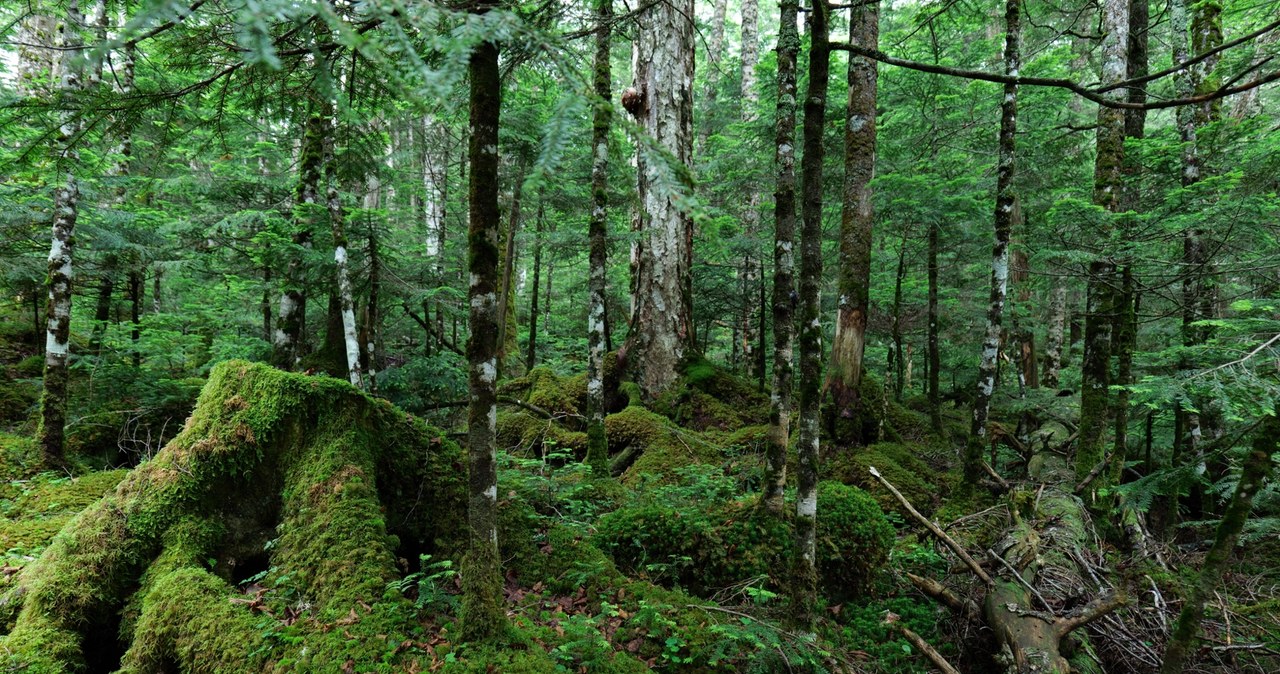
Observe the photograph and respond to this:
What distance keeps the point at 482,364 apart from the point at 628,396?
23.2ft

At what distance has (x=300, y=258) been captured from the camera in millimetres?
9125

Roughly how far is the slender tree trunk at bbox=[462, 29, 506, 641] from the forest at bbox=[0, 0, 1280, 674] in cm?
2

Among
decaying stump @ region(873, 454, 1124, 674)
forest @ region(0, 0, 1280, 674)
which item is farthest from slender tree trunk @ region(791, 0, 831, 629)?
decaying stump @ region(873, 454, 1124, 674)

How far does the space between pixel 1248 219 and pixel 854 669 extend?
21.9ft

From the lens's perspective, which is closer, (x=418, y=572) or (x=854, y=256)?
(x=418, y=572)

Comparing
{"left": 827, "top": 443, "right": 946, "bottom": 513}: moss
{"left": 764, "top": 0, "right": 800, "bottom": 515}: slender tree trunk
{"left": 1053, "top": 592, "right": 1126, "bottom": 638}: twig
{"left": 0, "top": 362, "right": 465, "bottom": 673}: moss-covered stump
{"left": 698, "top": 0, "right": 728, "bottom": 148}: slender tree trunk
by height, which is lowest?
{"left": 827, "top": 443, "right": 946, "bottom": 513}: moss

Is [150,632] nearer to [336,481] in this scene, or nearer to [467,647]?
[336,481]

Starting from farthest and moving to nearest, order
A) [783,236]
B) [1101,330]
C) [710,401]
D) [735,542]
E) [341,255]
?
1. [710,401]
2. [341,255]
3. [1101,330]
4. [735,542]
5. [783,236]

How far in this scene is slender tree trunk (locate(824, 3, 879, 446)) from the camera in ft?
27.2

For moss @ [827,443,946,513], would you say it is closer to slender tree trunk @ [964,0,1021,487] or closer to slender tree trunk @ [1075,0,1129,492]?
slender tree trunk @ [964,0,1021,487]

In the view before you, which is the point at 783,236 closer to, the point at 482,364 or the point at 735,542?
the point at 735,542

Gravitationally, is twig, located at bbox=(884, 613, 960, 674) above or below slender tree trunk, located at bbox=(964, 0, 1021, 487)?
below

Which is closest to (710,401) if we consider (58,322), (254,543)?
(254,543)

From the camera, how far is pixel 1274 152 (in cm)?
639
